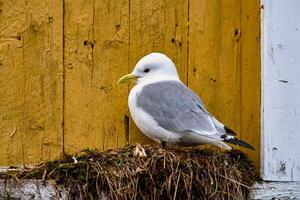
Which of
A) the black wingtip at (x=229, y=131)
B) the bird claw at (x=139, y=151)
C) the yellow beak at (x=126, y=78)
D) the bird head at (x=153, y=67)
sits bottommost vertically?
the bird claw at (x=139, y=151)

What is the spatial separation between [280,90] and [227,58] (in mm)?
335

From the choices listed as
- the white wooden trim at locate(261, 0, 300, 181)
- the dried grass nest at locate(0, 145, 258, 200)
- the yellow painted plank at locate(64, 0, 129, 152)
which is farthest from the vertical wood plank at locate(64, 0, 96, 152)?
the white wooden trim at locate(261, 0, 300, 181)

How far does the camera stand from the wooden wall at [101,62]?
4820mm

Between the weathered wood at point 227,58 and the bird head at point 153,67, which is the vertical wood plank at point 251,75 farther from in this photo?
the bird head at point 153,67

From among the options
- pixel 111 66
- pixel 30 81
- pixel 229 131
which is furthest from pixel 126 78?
pixel 229 131

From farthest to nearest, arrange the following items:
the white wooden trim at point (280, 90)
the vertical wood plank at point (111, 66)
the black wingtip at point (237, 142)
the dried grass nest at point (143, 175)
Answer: the vertical wood plank at point (111, 66) < the white wooden trim at point (280, 90) < the black wingtip at point (237, 142) < the dried grass nest at point (143, 175)

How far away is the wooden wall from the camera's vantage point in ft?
15.8

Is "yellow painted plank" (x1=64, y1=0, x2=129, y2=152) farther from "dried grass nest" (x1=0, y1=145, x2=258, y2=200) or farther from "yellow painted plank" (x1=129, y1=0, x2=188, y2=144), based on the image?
"dried grass nest" (x1=0, y1=145, x2=258, y2=200)

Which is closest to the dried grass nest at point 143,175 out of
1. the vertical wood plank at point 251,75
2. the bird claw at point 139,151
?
the bird claw at point 139,151

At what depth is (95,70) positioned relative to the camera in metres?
4.89

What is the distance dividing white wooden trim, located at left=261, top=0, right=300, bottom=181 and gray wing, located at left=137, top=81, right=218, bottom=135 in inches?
8.2

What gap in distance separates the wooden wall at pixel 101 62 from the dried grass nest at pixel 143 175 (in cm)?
37

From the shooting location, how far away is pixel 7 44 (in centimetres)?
484

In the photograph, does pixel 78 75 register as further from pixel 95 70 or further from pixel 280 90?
pixel 280 90
